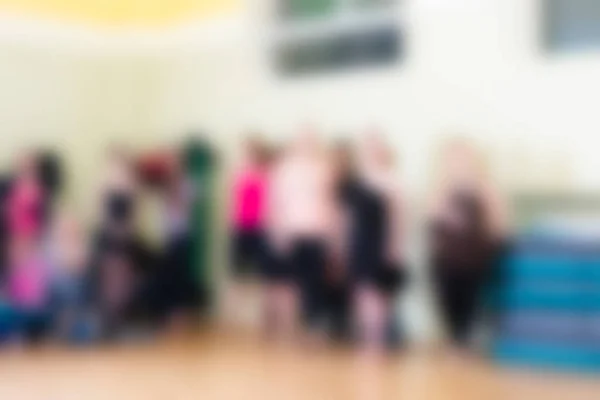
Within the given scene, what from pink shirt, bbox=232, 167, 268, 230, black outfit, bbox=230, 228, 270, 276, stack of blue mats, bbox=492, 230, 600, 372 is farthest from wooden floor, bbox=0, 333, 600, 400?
pink shirt, bbox=232, 167, 268, 230

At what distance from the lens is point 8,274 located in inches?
221

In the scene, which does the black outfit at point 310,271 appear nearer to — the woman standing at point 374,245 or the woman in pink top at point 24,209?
the woman standing at point 374,245

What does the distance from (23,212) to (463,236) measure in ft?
7.47

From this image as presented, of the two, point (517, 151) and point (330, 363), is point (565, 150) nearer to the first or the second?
point (517, 151)

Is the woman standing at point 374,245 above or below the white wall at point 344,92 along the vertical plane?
below

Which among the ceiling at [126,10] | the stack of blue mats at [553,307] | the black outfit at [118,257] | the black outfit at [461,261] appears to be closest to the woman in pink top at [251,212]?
the black outfit at [118,257]

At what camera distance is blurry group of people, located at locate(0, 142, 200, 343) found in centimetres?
556

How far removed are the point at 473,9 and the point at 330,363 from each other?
189 cm

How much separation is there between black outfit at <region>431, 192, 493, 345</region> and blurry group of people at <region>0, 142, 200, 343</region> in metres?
1.68

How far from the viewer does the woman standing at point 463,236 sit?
199 inches

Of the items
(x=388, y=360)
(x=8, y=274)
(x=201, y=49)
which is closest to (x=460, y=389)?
(x=388, y=360)

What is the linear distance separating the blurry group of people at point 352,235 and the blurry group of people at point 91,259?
18.9 inches

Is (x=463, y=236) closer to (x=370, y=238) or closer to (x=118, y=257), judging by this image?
(x=370, y=238)

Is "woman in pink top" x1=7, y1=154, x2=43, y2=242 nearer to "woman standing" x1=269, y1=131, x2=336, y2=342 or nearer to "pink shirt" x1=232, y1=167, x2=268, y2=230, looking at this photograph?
"pink shirt" x1=232, y1=167, x2=268, y2=230
